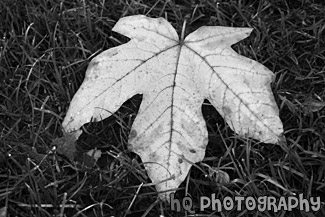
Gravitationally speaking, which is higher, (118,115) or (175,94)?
(175,94)

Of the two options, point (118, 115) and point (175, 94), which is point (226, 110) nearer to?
point (175, 94)

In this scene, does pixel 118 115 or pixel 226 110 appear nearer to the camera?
pixel 226 110

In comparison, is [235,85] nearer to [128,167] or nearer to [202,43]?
[202,43]

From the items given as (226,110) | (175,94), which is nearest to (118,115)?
(175,94)
